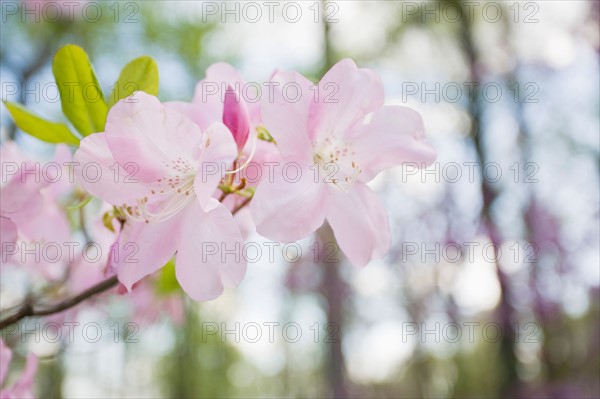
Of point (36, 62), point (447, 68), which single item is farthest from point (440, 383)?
point (36, 62)

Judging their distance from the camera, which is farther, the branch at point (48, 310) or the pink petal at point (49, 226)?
the pink petal at point (49, 226)

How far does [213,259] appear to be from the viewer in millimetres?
576

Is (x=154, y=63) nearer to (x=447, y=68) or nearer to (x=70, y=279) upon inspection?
(x=70, y=279)

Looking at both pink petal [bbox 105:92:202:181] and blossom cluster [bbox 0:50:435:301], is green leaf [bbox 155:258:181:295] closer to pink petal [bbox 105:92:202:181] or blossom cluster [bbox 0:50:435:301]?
blossom cluster [bbox 0:50:435:301]

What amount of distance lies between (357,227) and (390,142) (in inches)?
4.1

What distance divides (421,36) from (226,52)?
2301mm

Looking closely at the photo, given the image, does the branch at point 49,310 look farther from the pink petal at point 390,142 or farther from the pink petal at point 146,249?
the pink petal at point 390,142

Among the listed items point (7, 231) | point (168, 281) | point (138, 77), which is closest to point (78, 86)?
point (138, 77)

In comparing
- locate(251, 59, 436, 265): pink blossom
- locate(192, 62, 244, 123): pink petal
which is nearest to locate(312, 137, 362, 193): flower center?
locate(251, 59, 436, 265): pink blossom

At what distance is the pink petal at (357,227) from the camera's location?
Result: 2.17 ft

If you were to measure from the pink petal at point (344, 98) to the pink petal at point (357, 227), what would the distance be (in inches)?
3.0

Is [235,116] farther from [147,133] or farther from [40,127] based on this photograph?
[40,127]

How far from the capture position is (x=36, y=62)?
15.8 feet

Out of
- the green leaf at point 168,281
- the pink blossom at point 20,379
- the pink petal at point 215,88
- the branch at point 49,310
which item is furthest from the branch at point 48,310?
the green leaf at point 168,281
